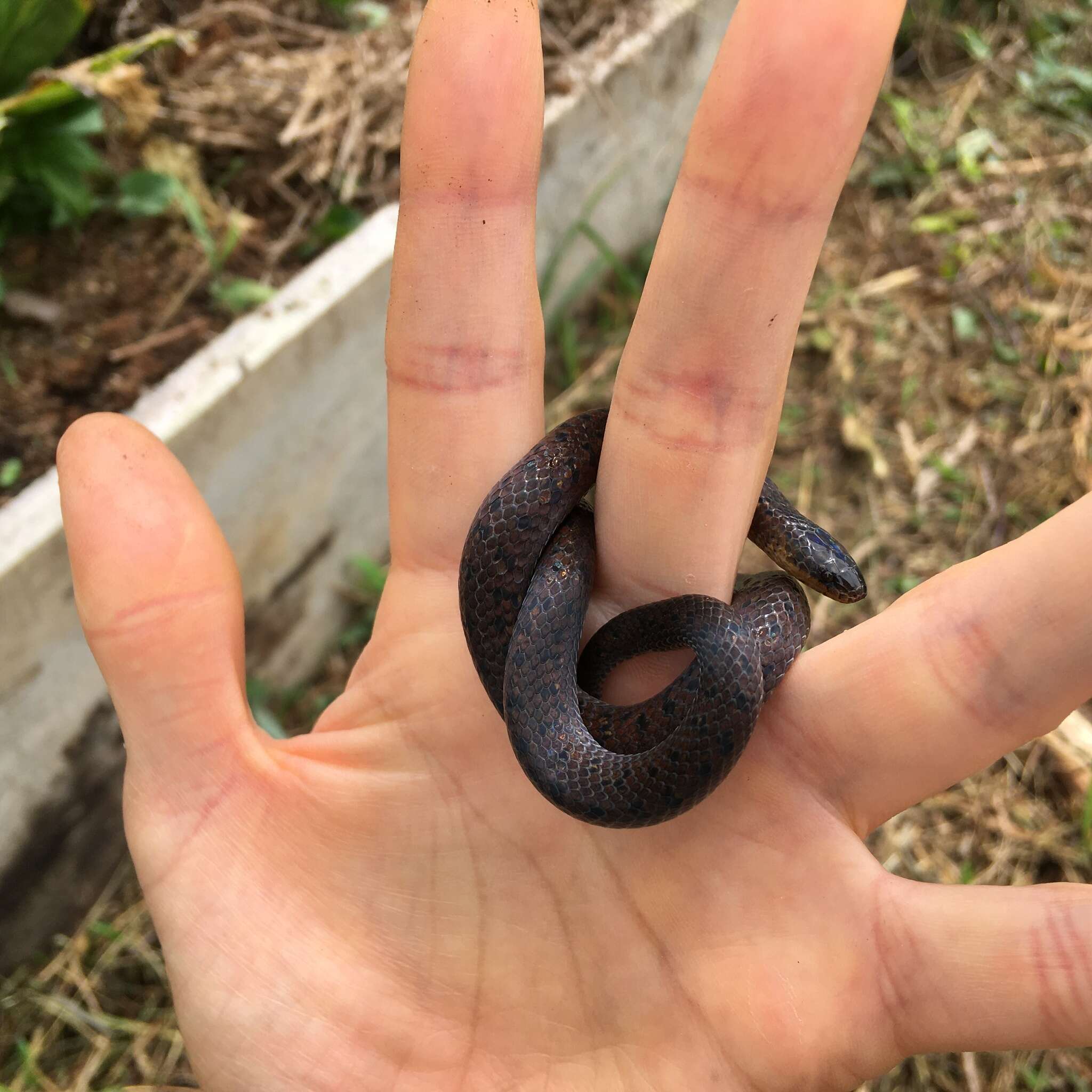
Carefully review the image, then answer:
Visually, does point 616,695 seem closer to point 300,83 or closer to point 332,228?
point 332,228

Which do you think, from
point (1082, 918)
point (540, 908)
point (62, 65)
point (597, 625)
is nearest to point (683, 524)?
point (597, 625)

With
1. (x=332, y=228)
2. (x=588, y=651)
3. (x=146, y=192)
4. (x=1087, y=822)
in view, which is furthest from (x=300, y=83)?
(x=1087, y=822)

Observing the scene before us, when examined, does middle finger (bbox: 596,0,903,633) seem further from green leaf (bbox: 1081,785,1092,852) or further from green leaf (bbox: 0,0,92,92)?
green leaf (bbox: 0,0,92,92)

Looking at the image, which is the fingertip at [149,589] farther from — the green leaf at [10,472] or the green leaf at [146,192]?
the green leaf at [146,192]

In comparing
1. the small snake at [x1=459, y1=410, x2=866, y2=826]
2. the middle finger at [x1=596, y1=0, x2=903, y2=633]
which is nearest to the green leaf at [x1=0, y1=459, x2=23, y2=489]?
the small snake at [x1=459, y1=410, x2=866, y2=826]

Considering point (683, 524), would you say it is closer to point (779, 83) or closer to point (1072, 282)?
point (779, 83)

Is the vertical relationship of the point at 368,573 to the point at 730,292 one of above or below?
below

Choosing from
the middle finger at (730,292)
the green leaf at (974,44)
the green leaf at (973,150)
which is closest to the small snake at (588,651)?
the middle finger at (730,292)

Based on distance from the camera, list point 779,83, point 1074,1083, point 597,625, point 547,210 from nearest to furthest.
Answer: point 779,83 < point 597,625 < point 1074,1083 < point 547,210
